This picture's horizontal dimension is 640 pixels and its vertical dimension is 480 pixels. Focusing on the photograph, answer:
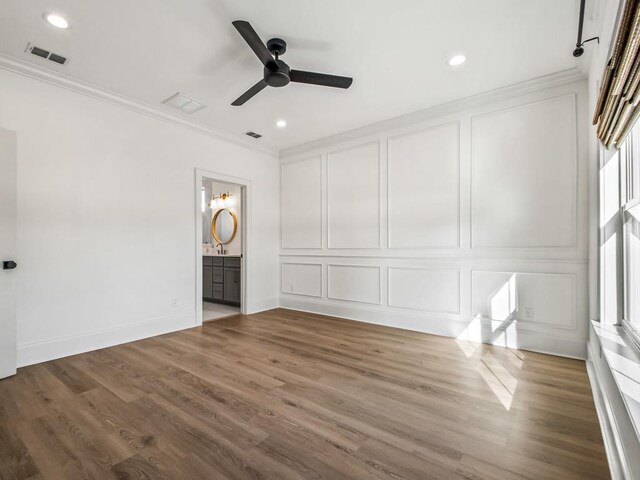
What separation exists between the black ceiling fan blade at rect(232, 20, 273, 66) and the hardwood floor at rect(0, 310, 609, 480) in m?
2.54

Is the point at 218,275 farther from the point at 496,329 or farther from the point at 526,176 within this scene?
the point at 526,176

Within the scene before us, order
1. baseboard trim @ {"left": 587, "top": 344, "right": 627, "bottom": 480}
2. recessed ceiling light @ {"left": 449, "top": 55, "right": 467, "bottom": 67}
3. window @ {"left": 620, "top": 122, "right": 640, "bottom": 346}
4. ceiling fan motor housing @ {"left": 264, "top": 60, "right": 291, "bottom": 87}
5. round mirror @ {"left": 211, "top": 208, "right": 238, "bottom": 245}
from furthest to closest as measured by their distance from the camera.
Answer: round mirror @ {"left": 211, "top": 208, "right": 238, "bottom": 245} < recessed ceiling light @ {"left": 449, "top": 55, "right": 467, "bottom": 67} < ceiling fan motor housing @ {"left": 264, "top": 60, "right": 291, "bottom": 87} < window @ {"left": 620, "top": 122, "right": 640, "bottom": 346} < baseboard trim @ {"left": 587, "top": 344, "right": 627, "bottom": 480}

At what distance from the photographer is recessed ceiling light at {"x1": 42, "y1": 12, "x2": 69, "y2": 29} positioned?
2.22m

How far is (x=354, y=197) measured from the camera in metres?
4.56

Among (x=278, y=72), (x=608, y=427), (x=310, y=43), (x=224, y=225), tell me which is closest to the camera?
(x=608, y=427)

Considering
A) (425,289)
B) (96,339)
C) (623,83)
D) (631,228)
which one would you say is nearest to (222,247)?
(96,339)

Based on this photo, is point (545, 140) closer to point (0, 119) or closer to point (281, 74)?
point (281, 74)

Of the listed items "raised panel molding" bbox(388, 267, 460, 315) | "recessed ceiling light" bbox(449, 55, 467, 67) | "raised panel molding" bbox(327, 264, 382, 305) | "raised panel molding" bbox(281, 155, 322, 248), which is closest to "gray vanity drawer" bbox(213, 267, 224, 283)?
"raised panel molding" bbox(281, 155, 322, 248)

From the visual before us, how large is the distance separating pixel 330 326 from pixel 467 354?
1.75 meters

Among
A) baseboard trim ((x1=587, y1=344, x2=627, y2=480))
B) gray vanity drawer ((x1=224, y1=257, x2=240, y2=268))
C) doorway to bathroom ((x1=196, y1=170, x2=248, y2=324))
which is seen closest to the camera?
baseboard trim ((x1=587, y1=344, x2=627, y2=480))

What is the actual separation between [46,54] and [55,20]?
57 centimetres

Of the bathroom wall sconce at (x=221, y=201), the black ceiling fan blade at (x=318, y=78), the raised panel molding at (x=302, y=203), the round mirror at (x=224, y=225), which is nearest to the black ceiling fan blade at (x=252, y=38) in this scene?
the black ceiling fan blade at (x=318, y=78)

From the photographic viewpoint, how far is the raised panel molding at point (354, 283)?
4320mm

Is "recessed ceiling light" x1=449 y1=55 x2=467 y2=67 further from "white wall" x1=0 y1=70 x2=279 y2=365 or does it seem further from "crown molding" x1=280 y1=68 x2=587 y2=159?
"white wall" x1=0 y1=70 x2=279 y2=365
